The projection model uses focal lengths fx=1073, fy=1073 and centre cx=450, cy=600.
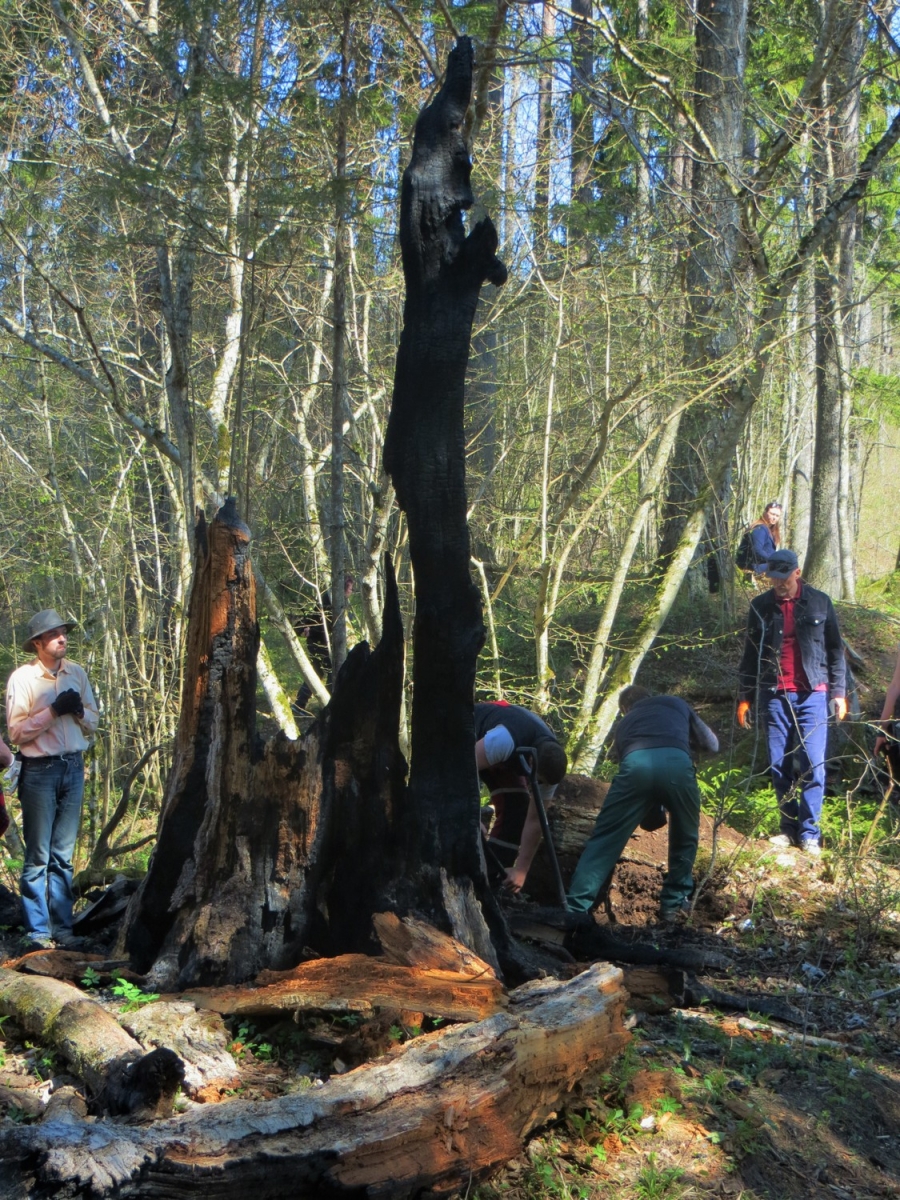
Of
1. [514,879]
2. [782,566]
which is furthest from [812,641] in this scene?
[514,879]

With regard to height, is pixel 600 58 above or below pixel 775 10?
below

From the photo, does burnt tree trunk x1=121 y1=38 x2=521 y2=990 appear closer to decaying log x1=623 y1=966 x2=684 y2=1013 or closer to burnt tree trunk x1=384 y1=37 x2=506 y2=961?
burnt tree trunk x1=384 y1=37 x2=506 y2=961

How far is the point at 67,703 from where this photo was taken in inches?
260

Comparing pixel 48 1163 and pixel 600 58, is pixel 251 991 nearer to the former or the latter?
pixel 48 1163

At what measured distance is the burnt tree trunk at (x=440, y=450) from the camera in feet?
16.6

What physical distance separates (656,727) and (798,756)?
216 centimetres

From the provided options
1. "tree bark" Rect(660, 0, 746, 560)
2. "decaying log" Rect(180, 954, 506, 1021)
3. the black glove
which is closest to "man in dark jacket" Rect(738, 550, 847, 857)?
"tree bark" Rect(660, 0, 746, 560)

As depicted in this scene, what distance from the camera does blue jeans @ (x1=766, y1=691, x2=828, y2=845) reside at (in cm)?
822

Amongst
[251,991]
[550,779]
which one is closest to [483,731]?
[550,779]

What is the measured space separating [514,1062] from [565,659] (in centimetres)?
981

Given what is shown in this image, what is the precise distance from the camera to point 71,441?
1395 centimetres

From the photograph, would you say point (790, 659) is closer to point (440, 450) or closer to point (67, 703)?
point (440, 450)

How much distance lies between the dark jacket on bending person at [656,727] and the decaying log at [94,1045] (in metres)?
3.71

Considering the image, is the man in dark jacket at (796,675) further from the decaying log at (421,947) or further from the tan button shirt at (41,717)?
the tan button shirt at (41,717)
